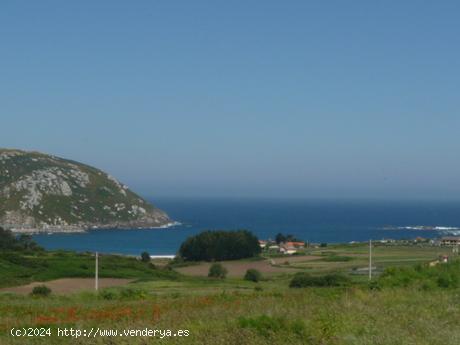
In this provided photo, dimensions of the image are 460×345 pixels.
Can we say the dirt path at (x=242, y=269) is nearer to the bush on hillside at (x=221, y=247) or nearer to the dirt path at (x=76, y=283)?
the bush on hillside at (x=221, y=247)

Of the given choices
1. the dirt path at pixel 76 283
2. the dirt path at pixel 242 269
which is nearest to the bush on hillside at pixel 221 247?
the dirt path at pixel 242 269

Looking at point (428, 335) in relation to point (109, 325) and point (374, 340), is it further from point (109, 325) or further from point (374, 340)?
point (109, 325)

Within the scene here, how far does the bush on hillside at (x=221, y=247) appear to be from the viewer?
87.5 m

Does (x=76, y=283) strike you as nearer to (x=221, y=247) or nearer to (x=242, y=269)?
(x=242, y=269)

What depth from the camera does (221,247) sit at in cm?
8731

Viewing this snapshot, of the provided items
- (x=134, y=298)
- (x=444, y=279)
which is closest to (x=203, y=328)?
(x=444, y=279)

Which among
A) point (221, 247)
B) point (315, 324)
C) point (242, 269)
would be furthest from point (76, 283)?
point (221, 247)

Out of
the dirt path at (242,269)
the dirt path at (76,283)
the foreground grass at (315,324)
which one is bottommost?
the dirt path at (242,269)

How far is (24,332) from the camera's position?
38.6ft

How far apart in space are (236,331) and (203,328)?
83 cm

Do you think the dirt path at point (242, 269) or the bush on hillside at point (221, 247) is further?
the bush on hillside at point (221, 247)

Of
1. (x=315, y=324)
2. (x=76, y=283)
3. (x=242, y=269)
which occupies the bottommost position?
(x=242, y=269)

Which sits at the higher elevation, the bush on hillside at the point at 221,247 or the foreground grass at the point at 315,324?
the foreground grass at the point at 315,324

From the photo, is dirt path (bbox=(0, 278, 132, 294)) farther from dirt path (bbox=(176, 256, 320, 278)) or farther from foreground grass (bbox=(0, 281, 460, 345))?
foreground grass (bbox=(0, 281, 460, 345))
